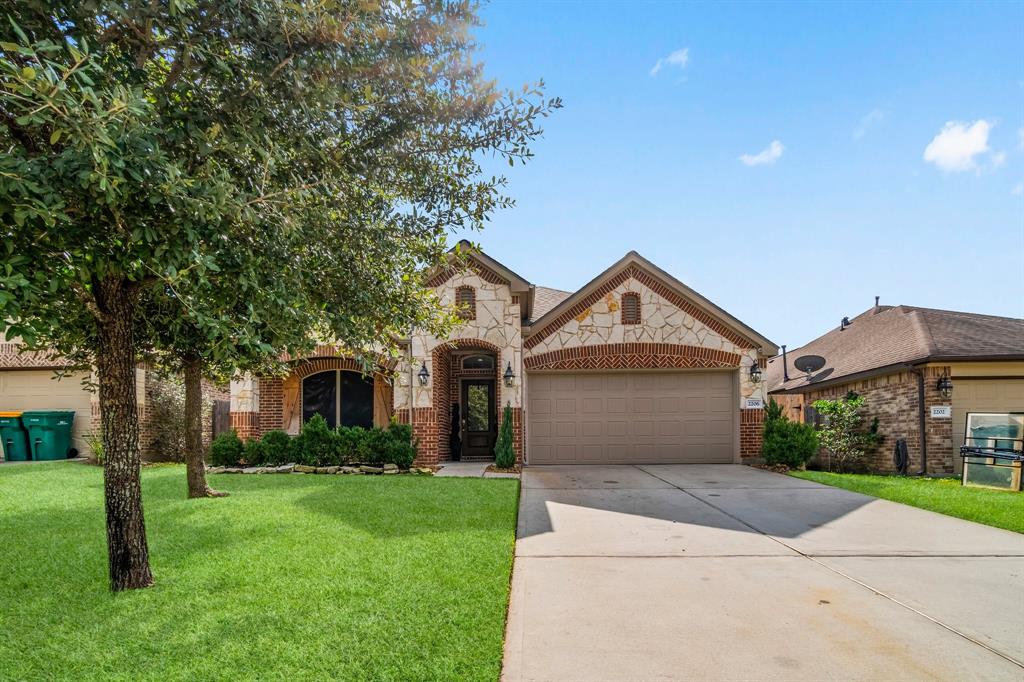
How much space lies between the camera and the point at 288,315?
15.7 ft

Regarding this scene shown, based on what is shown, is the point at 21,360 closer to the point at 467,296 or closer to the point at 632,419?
the point at 467,296

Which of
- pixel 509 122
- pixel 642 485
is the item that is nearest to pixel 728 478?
pixel 642 485

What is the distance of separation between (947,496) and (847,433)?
5.67 metres

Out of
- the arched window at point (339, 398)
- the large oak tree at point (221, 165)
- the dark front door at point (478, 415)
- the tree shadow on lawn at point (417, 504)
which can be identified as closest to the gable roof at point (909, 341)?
the dark front door at point (478, 415)

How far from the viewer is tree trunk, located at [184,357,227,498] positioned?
9281 millimetres

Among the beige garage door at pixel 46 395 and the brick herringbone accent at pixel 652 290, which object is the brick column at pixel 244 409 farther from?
the brick herringbone accent at pixel 652 290

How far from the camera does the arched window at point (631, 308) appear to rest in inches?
593

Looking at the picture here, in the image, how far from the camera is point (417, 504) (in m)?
8.52

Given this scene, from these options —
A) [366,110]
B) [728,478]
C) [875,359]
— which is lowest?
[728,478]

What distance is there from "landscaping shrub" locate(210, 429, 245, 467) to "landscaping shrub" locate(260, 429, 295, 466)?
0.60m

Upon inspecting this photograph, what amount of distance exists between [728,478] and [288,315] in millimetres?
9891

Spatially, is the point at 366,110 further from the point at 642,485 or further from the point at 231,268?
the point at 642,485

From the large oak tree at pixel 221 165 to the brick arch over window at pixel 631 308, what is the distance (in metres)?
8.94

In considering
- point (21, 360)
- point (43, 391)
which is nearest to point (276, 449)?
point (43, 391)
